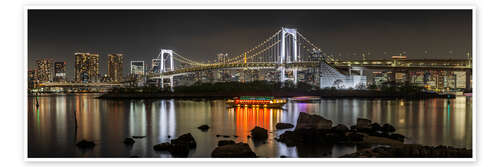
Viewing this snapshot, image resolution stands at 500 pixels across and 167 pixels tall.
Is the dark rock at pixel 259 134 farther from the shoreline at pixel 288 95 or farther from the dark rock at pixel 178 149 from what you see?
the shoreline at pixel 288 95

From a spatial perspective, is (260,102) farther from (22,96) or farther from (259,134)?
(22,96)

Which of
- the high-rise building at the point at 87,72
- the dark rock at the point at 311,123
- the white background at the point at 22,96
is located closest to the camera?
the white background at the point at 22,96

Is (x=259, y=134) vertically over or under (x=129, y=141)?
over

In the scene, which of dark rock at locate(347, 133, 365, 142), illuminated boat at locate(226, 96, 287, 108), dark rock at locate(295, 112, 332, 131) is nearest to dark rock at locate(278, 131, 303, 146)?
dark rock at locate(295, 112, 332, 131)

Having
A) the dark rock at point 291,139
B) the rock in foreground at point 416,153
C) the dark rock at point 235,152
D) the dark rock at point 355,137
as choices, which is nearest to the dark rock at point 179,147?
the dark rock at point 235,152

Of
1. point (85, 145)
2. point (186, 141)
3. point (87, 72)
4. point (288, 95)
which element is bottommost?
point (85, 145)

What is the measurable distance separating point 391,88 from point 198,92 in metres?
15.3

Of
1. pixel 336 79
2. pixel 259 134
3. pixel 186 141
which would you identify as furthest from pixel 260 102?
pixel 336 79

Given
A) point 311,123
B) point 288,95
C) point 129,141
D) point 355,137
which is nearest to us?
point 355,137

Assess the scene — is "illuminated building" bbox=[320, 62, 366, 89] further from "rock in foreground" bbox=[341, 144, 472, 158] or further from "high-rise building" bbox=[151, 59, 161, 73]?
"rock in foreground" bbox=[341, 144, 472, 158]

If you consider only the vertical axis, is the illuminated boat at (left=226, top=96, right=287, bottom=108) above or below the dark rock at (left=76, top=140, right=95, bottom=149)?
above

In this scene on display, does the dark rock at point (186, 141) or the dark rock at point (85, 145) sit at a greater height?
the dark rock at point (186, 141)

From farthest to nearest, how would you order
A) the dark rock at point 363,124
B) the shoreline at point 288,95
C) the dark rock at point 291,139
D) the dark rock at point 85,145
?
the shoreline at point 288,95, the dark rock at point 363,124, the dark rock at point 85,145, the dark rock at point 291,139
